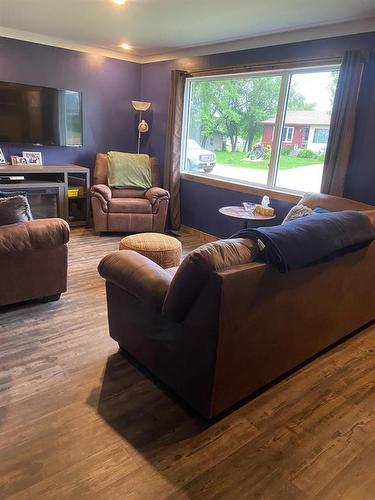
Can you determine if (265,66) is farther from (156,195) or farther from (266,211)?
(156,195)

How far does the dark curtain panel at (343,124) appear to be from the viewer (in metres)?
3.20

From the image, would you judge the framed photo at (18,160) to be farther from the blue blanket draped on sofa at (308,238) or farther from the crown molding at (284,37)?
the blue blanket draped on sofa at (308,238)

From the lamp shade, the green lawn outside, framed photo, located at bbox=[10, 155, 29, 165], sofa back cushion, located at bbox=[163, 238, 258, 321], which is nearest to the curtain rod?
the lamp shade

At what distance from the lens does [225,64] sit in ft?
14.4

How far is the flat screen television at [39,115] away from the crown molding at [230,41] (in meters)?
0.57

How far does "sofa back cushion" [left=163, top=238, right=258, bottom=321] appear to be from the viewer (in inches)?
60.4

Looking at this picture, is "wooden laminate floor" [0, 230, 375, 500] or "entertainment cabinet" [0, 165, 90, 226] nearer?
"wooden laminate floor" [0, 230, 375, 500]

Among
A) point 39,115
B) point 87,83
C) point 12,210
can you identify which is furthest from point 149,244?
point 87,83

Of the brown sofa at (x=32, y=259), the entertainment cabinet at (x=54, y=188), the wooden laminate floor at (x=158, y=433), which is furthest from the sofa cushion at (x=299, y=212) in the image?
the entertainment cabinet at (x=54, y=188)

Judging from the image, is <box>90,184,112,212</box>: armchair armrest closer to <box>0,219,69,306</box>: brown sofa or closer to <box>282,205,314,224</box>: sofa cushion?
<box>0,219,69,306</box>: brown sofa

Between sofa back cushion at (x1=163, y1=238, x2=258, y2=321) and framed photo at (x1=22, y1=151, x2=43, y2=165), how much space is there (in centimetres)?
404

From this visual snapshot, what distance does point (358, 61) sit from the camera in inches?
124

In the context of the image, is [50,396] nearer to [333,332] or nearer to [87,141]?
[333,332]

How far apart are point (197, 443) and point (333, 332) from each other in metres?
1.18
